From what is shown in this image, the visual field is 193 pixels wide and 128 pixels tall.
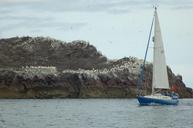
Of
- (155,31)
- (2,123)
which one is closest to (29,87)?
(155,31)

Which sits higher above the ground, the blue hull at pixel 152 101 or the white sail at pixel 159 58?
the white sail at pixel 159 58

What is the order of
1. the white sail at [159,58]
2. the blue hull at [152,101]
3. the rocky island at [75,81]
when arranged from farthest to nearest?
the rocky island at [75,81] → the white sail at [159,58] → the blue hull at [152,101]

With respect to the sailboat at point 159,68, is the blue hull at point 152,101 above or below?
below

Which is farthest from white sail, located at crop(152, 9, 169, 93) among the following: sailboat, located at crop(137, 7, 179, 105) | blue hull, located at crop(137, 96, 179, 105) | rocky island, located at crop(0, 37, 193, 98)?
rocky island, located at crop(0, 37, 193, 98)

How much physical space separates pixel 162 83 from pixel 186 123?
33.4 meters

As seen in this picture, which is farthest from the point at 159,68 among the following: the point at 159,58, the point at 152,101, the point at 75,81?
the point at 75,81

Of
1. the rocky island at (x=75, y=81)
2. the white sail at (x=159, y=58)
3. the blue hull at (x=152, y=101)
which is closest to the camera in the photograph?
the blue hull at (x=152, y=101)

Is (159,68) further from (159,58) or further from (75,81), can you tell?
(75,81)

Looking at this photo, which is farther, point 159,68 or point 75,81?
point 75,81

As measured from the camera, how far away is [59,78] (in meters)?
165

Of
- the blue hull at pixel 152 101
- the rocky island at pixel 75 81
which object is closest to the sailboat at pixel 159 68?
the blue hull at pixel 152 101

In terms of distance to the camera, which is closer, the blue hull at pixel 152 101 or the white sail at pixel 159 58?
the blue hull at pixel 152 101

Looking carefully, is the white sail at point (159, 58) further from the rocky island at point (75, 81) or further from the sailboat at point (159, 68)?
the rocky island at point (75, 81)

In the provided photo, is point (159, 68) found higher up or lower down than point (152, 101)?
higher up
